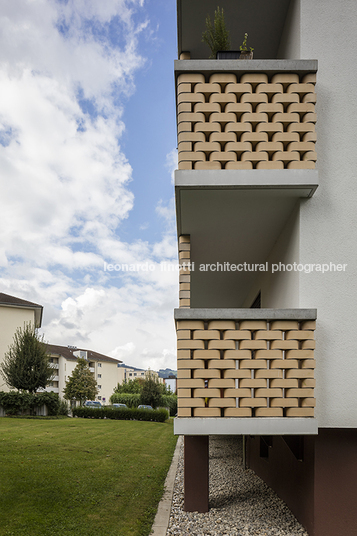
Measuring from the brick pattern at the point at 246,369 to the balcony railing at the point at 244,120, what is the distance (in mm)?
2125

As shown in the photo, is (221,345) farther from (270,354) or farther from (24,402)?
(24,402)

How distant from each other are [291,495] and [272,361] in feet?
9.54

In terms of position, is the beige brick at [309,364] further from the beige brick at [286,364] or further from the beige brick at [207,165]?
the beige brick at [207,165]

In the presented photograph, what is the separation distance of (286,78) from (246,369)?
385 centimetres

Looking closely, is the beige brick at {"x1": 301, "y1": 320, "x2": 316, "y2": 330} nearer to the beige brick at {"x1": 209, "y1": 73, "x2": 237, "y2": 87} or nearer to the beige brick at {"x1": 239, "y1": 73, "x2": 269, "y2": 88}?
the beige brick at {"x1": 239, "y1": 73, "x2": 269, "y2": 88}

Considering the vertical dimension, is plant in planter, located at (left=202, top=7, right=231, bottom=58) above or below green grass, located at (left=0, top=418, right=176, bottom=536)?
above

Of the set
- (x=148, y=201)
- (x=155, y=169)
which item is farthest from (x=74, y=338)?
(x=155, y=169)

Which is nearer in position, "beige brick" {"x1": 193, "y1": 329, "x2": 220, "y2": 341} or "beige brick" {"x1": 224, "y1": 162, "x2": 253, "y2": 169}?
"beige brick" {"x1": 193, "y1": 329, "x2": 220, "y2": 341}

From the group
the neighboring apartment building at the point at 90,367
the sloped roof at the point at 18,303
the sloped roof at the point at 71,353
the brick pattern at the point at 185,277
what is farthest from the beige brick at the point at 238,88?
the neighboring apartment building at the point at 90,367

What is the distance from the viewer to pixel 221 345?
448 centimetres

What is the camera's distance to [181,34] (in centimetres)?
689

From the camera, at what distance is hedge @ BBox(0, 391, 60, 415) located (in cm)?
2494

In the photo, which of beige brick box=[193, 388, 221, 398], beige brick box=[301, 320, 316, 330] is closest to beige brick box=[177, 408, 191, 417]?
beige brick box=[193, 388, 221, 398]

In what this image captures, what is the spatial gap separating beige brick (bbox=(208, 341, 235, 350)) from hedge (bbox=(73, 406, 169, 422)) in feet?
87.0
